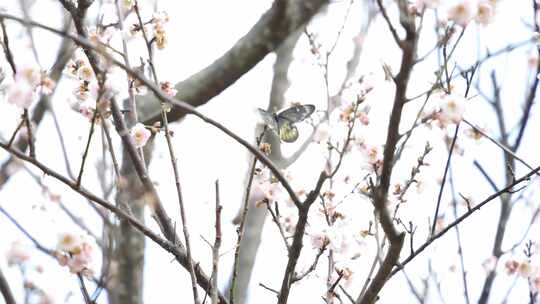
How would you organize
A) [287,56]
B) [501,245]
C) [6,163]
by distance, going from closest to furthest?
[6,163] < [501,245] < [287,56]

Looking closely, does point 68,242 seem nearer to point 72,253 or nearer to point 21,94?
point 72,253

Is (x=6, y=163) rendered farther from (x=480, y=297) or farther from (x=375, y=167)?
(x=480, y=297)

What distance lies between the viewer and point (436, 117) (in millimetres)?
1807

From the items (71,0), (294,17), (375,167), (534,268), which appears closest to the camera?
(71,0)

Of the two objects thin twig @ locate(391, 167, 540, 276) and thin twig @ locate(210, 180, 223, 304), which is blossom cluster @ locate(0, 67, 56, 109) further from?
thin twig @ locate(391, 167, 540, 276)

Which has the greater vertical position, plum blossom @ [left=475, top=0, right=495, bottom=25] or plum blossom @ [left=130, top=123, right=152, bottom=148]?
plum blossom @ [left=475, top=0, right=495, bottom=25]

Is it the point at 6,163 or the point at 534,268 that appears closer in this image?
the point at 6,163

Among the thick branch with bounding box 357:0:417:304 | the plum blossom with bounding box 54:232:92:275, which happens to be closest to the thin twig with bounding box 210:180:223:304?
the plum blossom with bounding box 54:232:92:275

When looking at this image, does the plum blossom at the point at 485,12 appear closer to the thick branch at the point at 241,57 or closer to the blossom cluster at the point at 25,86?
the thick branch at the point at 241,57

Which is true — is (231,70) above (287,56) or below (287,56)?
below

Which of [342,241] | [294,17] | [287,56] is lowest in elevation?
[342,241]

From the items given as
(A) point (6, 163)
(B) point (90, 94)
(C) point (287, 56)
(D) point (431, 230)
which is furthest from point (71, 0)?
(C) point (287, 56)

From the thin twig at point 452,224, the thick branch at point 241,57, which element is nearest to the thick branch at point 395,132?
the thin twig at point 452,224

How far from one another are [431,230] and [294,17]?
143 centimetres
